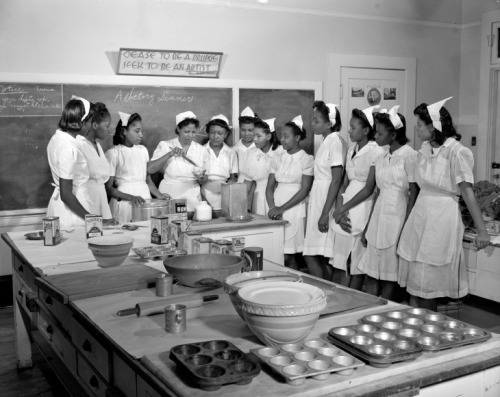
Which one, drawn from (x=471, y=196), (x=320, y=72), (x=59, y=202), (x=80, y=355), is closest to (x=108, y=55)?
(x=59, y=202)

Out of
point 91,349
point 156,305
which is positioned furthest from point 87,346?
point 156,305

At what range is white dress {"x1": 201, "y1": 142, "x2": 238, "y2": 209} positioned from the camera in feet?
16.6

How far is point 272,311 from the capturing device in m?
1.55

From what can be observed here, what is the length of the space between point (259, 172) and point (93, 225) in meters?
2.08

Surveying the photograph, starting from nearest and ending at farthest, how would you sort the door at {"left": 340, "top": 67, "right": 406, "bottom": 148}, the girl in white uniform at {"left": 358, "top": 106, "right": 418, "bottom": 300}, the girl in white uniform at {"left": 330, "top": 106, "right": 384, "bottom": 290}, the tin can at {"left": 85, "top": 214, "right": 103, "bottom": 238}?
the tin can at {"left": 85, "top": 214, "right": 103, "bottom": 238}
the girl in white uniform at {"left": 358, "top": 106, "right": 418, "bottom": 300}
the girl in white uniform at {"left": 330, "top": 106, "right": 384, "bottom": 290}
the door at {"left": 340, "top": 67, "right": 406, "bottom": 148}

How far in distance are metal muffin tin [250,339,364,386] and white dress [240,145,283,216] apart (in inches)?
136

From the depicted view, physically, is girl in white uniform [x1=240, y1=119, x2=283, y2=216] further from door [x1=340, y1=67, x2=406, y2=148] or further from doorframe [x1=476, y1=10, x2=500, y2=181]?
doorframe [x1=476, y1=10, x2=500, y2=181]

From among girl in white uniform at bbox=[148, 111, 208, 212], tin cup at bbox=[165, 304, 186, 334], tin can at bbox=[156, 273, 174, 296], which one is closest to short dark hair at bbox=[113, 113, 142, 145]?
girl in white uniform at bbox=[148, 111, 208, 212]

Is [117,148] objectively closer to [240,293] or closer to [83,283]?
[83,283]

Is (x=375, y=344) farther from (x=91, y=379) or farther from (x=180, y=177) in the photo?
(x=180, y=177)

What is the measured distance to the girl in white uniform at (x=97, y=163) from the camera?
13.8 feet

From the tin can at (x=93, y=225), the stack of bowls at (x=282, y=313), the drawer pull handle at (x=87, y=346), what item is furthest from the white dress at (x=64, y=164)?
the stack of bowls at (x=282, y=313)

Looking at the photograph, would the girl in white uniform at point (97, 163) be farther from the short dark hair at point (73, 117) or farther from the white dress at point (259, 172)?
the white dress at point (259, 172)

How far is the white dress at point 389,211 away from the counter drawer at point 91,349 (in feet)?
8.42
